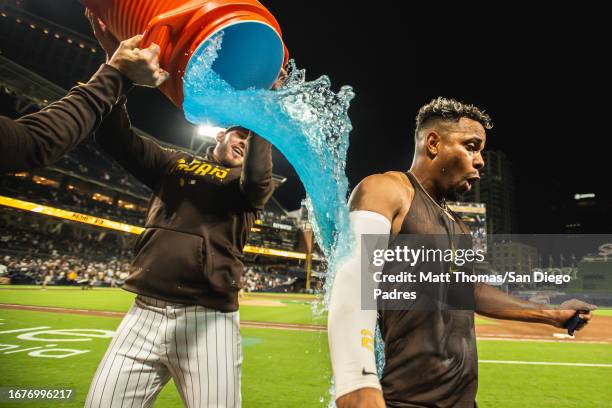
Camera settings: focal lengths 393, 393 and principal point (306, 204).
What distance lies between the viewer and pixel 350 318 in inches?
47.1

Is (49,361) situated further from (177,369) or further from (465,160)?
(465,160)

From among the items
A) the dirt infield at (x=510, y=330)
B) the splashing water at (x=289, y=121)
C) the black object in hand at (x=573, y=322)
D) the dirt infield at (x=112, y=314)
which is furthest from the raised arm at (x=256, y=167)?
the dirt infield at (x=112, y=314)

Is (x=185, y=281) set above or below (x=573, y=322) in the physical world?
above

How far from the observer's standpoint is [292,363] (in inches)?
262

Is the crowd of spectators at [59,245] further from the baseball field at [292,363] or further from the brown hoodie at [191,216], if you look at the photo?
the brown hoodie at [191,216]

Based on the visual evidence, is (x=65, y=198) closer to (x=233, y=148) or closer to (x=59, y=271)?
(x=59, y=271)

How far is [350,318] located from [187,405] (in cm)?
129

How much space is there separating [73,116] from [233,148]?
135 cm

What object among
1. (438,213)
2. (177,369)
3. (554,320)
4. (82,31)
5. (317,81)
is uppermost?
(82,31)

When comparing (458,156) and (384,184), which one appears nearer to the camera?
(384,184)

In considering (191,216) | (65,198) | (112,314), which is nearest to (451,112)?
(191,216)

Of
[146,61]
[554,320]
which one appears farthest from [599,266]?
[146,61]

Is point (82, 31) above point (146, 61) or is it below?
above

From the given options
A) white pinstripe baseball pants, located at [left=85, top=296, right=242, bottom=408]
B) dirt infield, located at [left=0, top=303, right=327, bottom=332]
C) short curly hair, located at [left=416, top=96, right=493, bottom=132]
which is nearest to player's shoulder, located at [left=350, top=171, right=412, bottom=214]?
short curly hair, located at [left=416, top=96, right=493, bottom=132]
